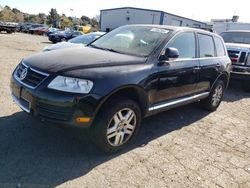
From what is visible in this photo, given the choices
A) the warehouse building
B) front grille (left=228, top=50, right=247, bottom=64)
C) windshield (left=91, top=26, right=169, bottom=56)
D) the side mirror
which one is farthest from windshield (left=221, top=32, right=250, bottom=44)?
the warehouse building

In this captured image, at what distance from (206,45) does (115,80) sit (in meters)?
2.97

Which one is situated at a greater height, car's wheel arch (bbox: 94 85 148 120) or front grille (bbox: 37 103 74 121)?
car's wheel arch (bbox: 94 85 148 120)

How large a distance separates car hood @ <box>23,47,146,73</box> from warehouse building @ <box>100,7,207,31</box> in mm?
36848

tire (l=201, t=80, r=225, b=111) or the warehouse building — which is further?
the warehouse building

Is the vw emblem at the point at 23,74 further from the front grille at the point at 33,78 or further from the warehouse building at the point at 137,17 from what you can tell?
the warehouse building at the point at 137,17

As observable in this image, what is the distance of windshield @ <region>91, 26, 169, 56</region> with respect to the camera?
13.8 feet

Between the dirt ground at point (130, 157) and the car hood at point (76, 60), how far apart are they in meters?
0.79

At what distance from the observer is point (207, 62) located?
17.6 feet

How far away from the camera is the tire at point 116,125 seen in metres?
3.37

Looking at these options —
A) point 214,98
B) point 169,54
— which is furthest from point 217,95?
point 169,54

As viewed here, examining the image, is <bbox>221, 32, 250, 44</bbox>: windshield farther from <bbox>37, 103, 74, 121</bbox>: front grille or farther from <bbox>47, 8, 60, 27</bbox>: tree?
<bbox>47, 8, 60, 27</bbox>: tree

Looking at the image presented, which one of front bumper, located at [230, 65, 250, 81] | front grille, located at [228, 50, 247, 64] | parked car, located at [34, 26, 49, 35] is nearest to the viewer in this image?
front bumper, located at [230, 65, 250, 81]

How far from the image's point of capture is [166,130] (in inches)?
189

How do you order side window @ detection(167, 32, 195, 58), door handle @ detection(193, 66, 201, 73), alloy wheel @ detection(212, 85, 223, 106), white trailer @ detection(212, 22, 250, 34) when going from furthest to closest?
white trailer @ detection(212, 22, 250, 34)
alloy wheel @ detection(212, 85, 223, 106)
door handle @ detection(193, 66, 201, 73)
side window @ detection(167, 32, 195, 58)
